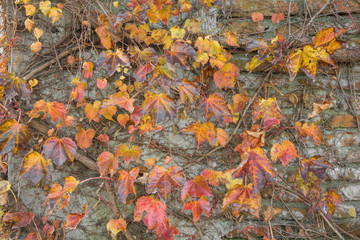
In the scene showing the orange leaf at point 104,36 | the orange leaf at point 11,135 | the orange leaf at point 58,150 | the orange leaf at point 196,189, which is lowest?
the orange leaf at point 196,189

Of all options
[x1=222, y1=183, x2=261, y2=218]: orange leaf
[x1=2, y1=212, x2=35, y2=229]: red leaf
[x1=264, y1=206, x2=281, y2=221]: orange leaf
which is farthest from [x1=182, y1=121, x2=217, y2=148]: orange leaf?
[x1=2, y1=212, x2=35, y2=229]: red leaf

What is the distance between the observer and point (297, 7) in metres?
1.65

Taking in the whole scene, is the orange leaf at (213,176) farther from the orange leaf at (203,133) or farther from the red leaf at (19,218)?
the red leaf at (19,218)

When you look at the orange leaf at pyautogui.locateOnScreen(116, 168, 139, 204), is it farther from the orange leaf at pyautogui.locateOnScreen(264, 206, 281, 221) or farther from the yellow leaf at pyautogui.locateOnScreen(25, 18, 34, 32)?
the yellow leaf at pyautogui.locateOnScreen(25, 18, 34, 32)

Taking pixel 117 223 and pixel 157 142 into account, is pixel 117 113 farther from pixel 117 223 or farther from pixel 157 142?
pixel 117 223

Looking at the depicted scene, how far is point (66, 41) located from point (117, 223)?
120 cm

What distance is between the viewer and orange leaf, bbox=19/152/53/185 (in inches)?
53.4

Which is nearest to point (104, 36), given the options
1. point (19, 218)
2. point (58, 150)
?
point (58, 150)

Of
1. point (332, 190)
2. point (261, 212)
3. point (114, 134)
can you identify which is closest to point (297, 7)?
point (332, 190)

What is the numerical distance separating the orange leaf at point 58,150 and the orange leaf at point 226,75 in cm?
91

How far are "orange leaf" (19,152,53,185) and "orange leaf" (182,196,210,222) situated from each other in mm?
803

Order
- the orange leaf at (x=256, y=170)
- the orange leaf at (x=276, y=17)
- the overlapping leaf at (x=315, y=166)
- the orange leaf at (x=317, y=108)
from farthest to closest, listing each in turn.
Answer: the orange leaf at (x=276, y=17) < the orange leaf at (x=317, y=108) < the overlapping leaf at (x=315, y=166) < the orange leaf at (x=256, y=170)

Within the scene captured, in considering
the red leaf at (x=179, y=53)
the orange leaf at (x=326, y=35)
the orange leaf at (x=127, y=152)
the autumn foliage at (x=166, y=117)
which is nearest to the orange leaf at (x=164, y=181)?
the autumn foliage at (x=166, y=117)

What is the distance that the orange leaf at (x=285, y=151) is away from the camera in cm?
147
